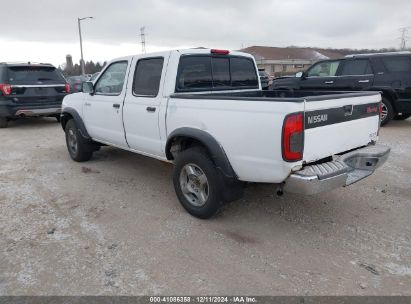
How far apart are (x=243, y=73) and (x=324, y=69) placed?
615 centimetres

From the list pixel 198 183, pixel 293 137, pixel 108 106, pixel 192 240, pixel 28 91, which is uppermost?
pixel 28 91

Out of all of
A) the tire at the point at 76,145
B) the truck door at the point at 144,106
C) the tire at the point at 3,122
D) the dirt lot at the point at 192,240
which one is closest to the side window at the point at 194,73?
the truck door at the point at 144,106

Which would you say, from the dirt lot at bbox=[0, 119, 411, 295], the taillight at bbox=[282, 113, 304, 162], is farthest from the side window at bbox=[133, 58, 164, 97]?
the taillight at bbox=[282, 113, 304, 162]

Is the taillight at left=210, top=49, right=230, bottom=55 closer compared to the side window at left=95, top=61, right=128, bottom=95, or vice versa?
the taillight at left=210, top=49, right=230, bottom=55

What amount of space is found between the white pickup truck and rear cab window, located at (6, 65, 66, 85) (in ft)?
16.9

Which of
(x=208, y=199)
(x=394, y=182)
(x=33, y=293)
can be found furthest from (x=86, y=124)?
(x=394, y=182)

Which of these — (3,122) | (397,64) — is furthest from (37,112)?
(397,64)

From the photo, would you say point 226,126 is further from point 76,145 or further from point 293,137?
point 76,145

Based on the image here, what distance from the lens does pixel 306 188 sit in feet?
9.70

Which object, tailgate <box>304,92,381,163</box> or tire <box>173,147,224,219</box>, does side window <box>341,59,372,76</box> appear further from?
tire <box>173,147,224,219</box>

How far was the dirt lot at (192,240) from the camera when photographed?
277 centimetres

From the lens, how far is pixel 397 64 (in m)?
8.58

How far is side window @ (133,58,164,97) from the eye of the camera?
4246 mm

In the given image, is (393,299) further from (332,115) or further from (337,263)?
(332,115)
